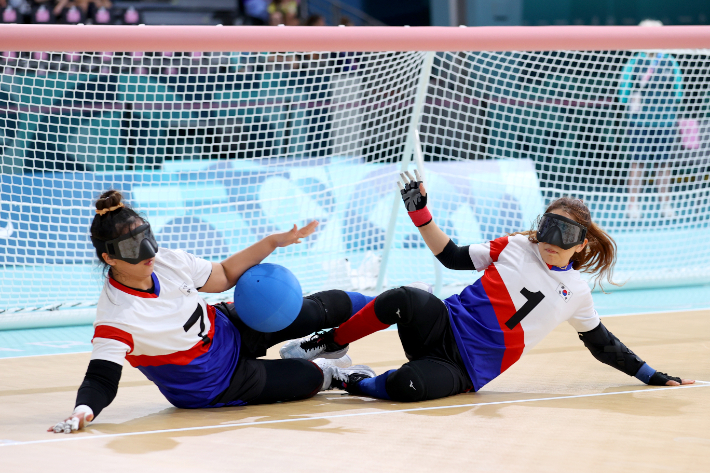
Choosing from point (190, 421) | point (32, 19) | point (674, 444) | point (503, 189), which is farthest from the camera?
point (32, 19)

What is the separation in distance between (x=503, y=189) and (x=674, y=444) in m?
4.64

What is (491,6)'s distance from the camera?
13.7 m

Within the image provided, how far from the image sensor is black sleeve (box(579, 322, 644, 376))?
3.51 m

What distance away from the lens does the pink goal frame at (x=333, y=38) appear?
404cm

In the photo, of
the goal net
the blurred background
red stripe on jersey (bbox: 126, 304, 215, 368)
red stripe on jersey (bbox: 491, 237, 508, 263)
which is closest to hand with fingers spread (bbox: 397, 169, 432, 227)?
red stripe on jersey (bbox: 491, 237, 508, 263)

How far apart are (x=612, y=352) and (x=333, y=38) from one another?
7.27ft

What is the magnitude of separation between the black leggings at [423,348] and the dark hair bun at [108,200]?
112cm

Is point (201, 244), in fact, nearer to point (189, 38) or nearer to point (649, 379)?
point (189, 38)

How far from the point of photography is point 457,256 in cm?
354

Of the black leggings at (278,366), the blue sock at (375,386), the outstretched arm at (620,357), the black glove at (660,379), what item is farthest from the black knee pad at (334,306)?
the black glove at (660,379)

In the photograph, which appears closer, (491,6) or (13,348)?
(13,348)

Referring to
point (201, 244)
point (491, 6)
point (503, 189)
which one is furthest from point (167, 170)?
point (491, 6)

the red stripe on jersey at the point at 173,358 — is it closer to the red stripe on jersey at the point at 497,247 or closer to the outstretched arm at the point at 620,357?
the red stripe on jersey at the point at 497,247

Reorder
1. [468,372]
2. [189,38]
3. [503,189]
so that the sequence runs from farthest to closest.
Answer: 1. [503,189]
2. [189,38]
3. [468,372]
